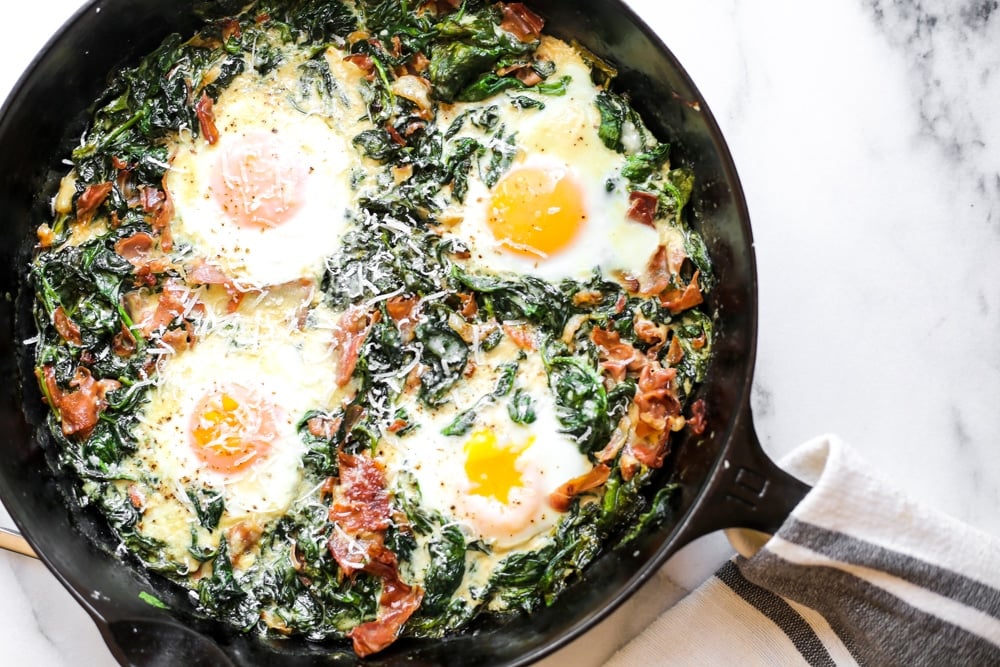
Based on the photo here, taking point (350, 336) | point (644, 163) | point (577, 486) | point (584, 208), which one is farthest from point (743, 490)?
point (350, 336)

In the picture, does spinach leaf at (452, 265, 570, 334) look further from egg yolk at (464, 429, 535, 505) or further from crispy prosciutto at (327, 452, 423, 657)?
crispy prosciutto at (327, 452, 423, 657)

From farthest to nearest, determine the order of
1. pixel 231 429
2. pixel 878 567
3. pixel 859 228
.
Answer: pixel 859 228
pixel 231 429
pixel 878 567

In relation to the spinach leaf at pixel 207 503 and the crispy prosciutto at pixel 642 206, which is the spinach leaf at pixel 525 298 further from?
the spinach leaf at pixel 207 503

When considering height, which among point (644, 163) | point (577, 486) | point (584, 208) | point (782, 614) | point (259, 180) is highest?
point (644, 163)

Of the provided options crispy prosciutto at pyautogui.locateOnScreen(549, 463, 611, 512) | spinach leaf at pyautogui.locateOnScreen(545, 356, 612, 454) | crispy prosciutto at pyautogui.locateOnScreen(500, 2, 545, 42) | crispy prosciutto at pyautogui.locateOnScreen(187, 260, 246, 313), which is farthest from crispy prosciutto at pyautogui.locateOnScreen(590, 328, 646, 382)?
crispy prosciutto at pyautogui.locateOnScreen(187, 260, 246, 313)

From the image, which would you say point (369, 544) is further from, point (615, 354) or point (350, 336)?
point (615, 354)

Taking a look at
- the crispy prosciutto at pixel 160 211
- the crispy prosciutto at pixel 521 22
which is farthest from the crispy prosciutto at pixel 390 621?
the crispy prosciutto at pixel 521 22
